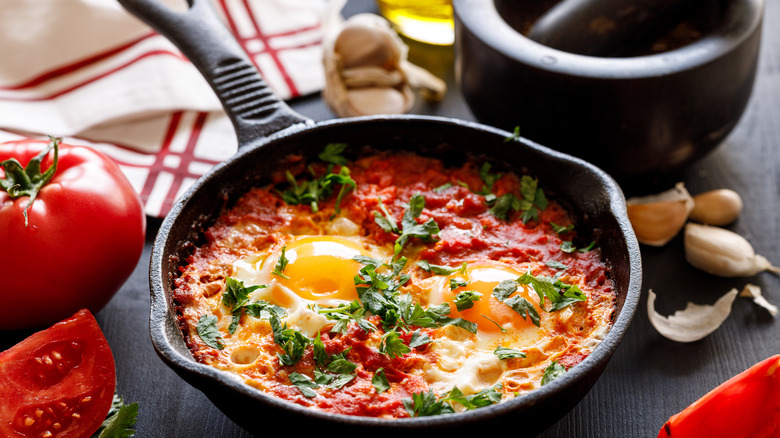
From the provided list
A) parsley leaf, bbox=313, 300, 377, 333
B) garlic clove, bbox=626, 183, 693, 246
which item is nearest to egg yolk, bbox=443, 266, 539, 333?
parsley leaf, bbox=313, 300, 377, 333

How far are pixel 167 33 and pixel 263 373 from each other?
1502 mm

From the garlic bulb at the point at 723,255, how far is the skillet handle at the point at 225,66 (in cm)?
156

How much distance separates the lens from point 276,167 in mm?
2762

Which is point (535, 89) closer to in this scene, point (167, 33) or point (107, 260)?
point (167, 33)

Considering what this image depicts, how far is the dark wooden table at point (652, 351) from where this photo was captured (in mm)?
2439

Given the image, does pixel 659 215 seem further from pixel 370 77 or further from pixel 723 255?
pixel 370 77

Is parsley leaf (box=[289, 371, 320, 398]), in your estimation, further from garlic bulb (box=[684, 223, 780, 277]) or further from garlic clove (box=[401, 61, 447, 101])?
garlic clove (box=[401, 61, 447, 101])

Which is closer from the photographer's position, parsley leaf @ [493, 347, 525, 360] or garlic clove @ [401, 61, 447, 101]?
parsley leaf @ [493, 347, 525, 360]

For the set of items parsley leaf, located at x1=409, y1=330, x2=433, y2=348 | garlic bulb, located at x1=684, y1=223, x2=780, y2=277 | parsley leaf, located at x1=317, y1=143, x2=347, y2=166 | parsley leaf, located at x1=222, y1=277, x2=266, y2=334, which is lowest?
garlic bulb, located at x1=684, y1=223, x2=780, y2=277

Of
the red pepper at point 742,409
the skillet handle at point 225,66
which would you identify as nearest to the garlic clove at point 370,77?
the skillet handle at point 225,66

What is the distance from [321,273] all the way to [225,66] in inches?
38.4

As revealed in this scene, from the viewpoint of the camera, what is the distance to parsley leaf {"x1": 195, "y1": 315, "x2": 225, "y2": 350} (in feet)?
7.18

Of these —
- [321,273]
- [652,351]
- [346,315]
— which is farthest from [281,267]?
[652,351]

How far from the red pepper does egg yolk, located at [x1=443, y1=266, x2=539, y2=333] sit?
1.72 ft
